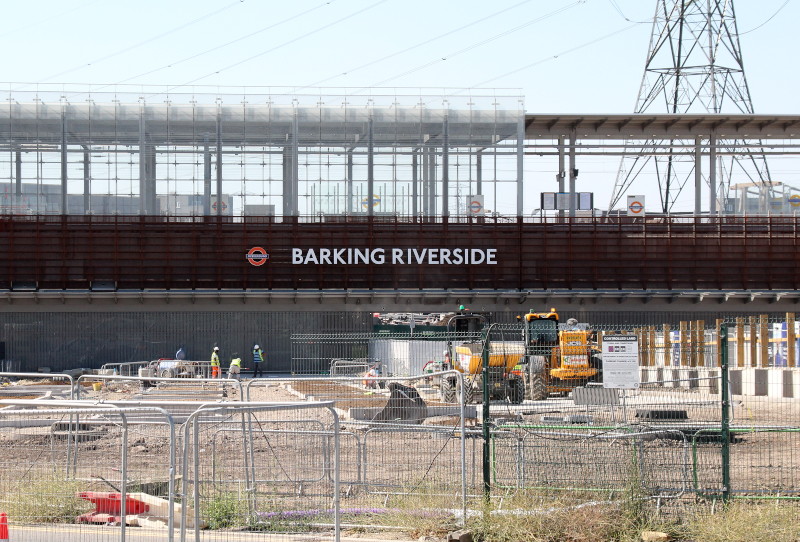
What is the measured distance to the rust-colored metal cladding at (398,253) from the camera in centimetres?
4431

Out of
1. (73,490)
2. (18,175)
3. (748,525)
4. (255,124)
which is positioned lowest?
(748,525)

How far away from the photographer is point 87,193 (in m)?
44.5

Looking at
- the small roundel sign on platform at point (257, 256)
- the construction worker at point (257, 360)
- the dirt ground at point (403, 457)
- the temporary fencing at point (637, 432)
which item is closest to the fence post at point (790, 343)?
the temporary fencing at point (637, 432)

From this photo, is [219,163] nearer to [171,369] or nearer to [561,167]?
[171,369]

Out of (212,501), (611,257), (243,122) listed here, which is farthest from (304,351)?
(212,501)

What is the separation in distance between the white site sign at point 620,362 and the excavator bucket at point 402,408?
3627 mm

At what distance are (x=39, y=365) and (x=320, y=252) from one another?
12.7m

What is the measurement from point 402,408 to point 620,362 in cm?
457

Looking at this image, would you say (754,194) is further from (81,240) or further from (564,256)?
(81,240)

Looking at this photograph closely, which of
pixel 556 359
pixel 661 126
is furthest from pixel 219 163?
pixel 556 359

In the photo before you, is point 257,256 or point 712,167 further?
point 712,167

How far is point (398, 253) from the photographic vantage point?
148 ft

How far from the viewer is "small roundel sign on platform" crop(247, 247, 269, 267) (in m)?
44.7

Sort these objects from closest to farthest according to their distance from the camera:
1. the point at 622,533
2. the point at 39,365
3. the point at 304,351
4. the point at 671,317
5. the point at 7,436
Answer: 1. the point at 622,533
2. the point at 7,436
3. the point at 304,351
4. the point at 39,365
5. the point at 671,317
